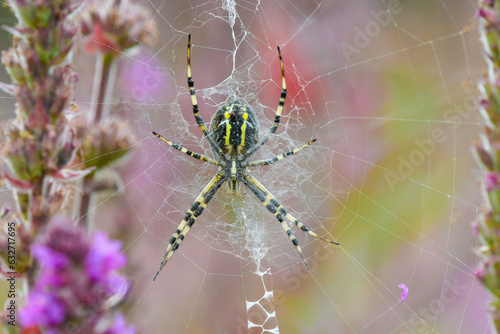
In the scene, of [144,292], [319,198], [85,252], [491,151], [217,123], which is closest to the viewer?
[85,252]

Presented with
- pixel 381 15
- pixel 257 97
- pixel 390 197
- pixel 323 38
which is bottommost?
pixel 390 197

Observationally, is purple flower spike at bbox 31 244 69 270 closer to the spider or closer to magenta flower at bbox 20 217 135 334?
magenta flower at bbox 20 217 135 334

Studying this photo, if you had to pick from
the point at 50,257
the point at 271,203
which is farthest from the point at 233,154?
the point at 50,257

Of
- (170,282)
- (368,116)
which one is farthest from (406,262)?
(170,282)

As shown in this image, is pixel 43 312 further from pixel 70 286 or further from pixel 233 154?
pixel 233 154

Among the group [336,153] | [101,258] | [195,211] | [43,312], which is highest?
[336,153]

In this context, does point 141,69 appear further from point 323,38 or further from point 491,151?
point 491,151


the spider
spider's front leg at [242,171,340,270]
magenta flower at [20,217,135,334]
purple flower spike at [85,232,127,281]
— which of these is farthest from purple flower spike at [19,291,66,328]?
spider's front leg at [242,171,340,270]

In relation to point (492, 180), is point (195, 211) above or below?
below
